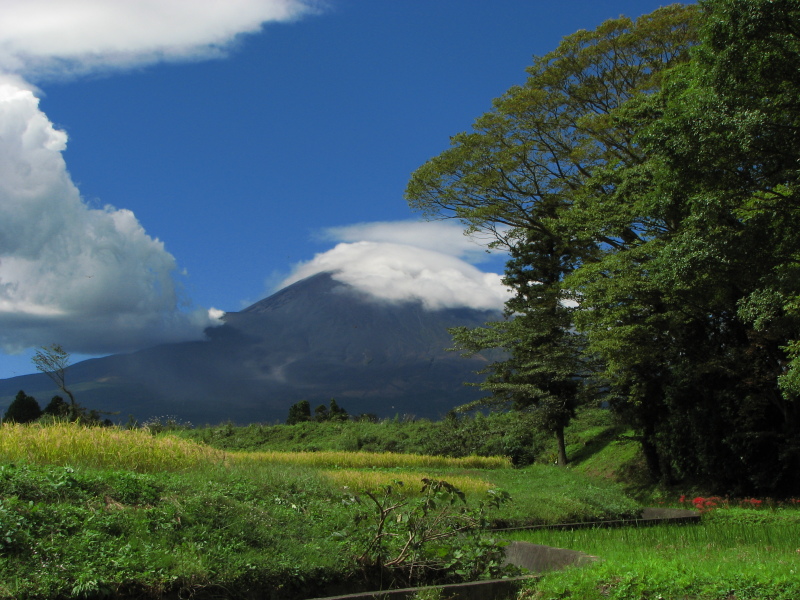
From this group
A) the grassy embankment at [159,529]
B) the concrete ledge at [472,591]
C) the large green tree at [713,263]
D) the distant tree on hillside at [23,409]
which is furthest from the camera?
the distant tree on hillside at [23,409]

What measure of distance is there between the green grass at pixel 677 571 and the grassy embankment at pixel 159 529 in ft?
7.61

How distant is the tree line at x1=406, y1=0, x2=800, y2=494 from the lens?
12.3 meters

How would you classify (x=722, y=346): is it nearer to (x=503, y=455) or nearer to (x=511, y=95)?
(x=511, y=95)

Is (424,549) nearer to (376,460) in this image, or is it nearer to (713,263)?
(713,263)

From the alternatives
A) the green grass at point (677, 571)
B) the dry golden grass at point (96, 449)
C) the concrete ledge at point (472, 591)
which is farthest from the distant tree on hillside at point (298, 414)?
the concrete ledge at point (472, 591)

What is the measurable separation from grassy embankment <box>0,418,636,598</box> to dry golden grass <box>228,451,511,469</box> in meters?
13.6

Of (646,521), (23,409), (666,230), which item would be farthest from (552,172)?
(23,409)

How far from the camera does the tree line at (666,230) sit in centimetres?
1234

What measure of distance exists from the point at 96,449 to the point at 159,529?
171 inches

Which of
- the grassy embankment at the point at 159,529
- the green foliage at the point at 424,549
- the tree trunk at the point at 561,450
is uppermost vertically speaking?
the grassy embankment at the point at 159,529

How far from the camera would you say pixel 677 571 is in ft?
18.9

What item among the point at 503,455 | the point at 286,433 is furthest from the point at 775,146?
the point at 286,433

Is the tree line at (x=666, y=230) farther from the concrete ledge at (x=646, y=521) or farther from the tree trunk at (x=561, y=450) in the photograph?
the concrete ledge at (x=646, y=521)

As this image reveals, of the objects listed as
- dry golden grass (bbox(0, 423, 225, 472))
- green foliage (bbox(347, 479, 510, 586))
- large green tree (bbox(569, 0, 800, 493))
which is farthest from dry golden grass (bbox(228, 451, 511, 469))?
green foliage (bbox(347, 479, 510, 586))
